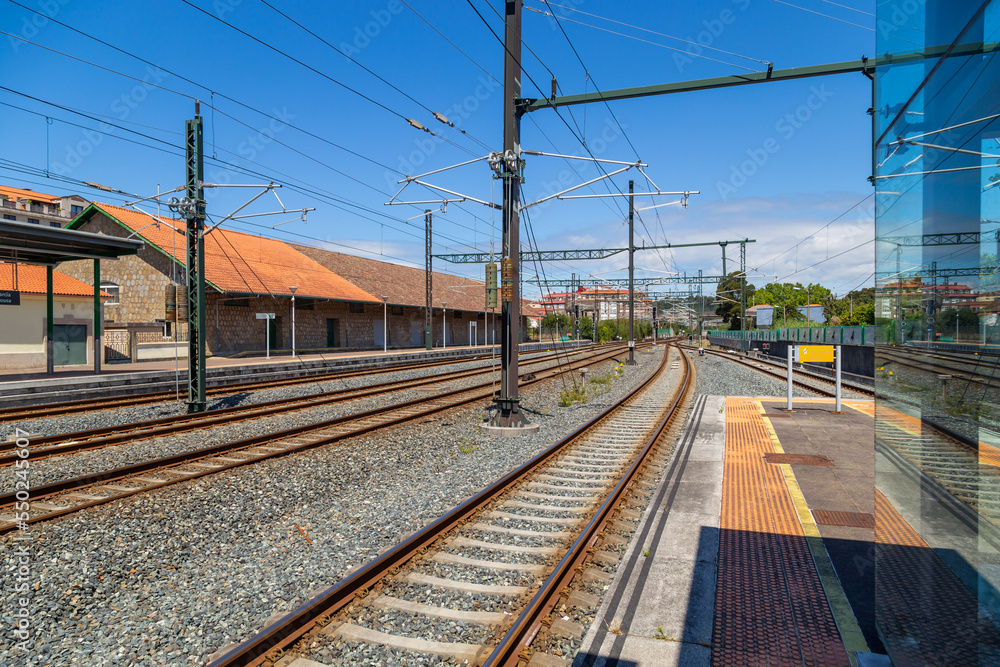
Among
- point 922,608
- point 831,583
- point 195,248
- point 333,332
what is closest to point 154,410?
point 195,248

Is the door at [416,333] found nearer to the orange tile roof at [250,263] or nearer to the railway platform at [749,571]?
the orange tile roof at [250,263]

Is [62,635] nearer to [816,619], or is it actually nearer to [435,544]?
[435,544]

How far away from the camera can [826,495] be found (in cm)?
672

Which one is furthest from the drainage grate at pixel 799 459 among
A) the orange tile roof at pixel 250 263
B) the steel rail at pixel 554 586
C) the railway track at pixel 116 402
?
the orange tile roof at pixel 250 263

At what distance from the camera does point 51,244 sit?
1778 centimetres

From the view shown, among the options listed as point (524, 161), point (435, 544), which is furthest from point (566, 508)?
point (524, 161)

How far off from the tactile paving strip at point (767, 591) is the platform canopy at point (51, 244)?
17.9m

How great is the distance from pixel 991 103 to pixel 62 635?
589cm

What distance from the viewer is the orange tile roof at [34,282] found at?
2654 cm

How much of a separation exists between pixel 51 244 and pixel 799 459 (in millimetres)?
20997

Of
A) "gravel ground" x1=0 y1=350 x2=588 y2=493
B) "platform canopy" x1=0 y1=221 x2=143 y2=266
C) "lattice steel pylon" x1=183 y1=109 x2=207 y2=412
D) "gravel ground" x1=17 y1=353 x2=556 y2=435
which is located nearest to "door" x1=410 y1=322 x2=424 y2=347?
"gravel ground" x1=17 y1=353 x2=556 y2=435

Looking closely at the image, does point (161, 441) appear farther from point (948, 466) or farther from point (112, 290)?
point (112, 290)

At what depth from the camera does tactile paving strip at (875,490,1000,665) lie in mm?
2064

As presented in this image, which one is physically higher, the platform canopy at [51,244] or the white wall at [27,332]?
the platform canopy at [51,244]
